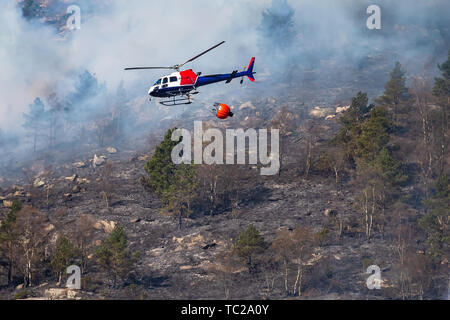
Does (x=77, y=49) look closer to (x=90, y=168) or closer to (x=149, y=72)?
(x=149, y=72)

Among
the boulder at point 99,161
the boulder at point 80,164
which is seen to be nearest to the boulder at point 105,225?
the boulder at point 99,161

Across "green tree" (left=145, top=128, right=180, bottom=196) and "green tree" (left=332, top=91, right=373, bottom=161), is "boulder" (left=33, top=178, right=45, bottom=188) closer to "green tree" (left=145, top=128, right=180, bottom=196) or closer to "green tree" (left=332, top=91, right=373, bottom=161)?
"green tree" (left=145, top=128, right=180, bottom=196)

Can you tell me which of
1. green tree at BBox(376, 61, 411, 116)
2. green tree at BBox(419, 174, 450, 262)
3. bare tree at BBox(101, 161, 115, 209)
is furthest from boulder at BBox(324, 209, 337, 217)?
bare tree at BBox(101, 161, 115, 209)

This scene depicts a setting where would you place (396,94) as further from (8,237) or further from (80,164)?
(8,237)

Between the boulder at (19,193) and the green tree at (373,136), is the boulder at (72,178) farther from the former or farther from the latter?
the green tree at (373,136)

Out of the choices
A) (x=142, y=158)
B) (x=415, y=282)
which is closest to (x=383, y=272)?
(x=415, y=282)
